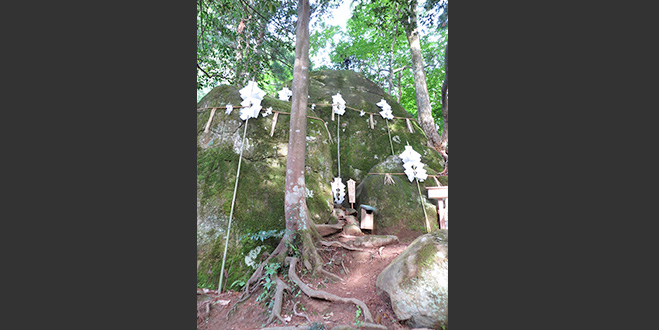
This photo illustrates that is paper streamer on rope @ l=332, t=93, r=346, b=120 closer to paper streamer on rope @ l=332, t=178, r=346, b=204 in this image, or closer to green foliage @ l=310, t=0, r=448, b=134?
paper streamer on rope @ l=332, t=178, r=346, b=204

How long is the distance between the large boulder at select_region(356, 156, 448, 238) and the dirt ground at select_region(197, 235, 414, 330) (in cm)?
155

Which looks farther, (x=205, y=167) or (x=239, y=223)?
(x=205, y=167)

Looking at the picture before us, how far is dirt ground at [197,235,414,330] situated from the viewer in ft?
8.84

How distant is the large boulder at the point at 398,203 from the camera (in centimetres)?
526

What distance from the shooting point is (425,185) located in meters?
5.90

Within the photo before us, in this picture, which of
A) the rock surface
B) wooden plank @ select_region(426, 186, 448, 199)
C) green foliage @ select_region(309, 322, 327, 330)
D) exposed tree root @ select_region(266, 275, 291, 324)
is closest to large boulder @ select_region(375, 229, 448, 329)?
green foliage @ select_region(309, 322, 327, 330)

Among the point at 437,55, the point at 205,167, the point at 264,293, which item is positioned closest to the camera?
the point at 264,293

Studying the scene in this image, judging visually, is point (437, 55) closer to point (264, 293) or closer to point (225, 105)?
point (225, 105)

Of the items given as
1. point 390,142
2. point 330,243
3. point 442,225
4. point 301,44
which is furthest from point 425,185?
point 301,44

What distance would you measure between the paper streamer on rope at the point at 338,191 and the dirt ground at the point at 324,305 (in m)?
2.20

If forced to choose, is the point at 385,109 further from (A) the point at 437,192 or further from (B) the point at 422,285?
(B) the point at 422,285

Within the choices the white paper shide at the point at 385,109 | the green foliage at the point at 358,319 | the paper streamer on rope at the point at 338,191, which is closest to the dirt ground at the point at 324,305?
the green foliage at the point at 358,319

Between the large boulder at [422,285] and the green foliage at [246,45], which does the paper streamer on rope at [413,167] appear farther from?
the green foliage at [246,45]

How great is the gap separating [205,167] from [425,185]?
186 inches
